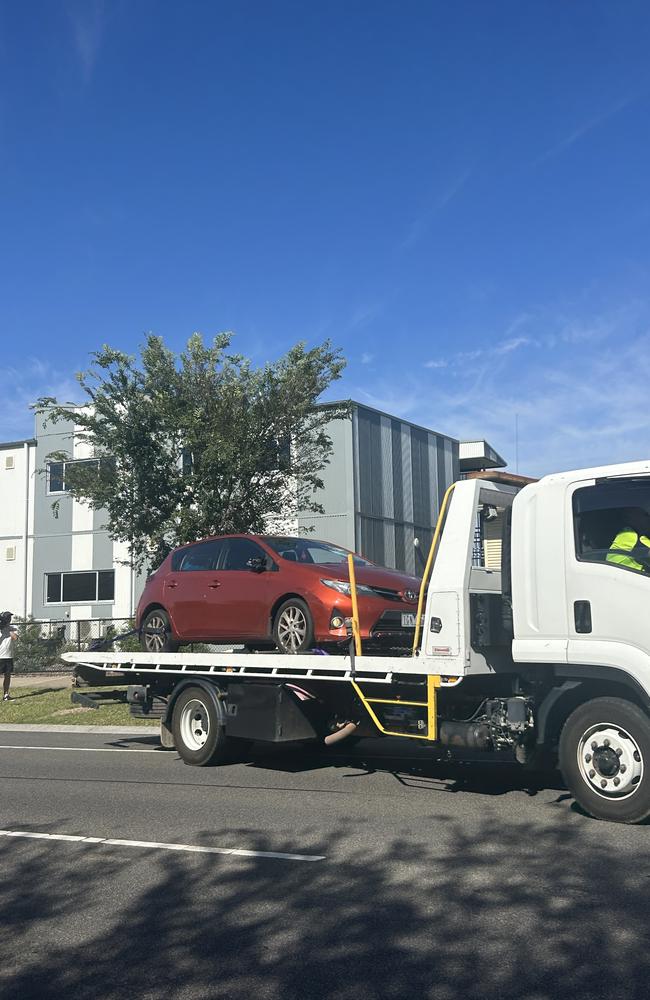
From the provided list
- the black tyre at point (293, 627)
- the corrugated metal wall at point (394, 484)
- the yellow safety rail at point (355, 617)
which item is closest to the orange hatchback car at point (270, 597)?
the black tyre at point (293, 627)

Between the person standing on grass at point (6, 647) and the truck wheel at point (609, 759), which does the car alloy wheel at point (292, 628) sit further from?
the person standing on grass at point (6, 647)

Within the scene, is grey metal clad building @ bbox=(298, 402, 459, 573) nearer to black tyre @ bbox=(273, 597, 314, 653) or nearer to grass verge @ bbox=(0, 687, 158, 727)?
grass verge @ bbox=(0, 687, 158, 727)

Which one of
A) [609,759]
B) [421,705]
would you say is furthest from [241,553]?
[609,759]

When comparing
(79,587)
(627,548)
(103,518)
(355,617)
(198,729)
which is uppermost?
(103,518)

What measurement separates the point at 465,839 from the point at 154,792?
3.31 meters

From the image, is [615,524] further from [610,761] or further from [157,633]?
[157,633]

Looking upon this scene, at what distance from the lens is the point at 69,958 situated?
425 centimetres

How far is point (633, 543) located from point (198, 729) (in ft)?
17.3

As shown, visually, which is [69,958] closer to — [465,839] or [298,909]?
[298,909]

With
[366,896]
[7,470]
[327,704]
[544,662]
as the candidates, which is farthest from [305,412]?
[7,470]

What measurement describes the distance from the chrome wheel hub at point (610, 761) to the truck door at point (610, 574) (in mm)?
488

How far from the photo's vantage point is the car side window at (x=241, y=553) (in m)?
10.0

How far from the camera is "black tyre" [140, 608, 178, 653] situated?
10.9m

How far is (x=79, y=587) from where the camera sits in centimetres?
3212
